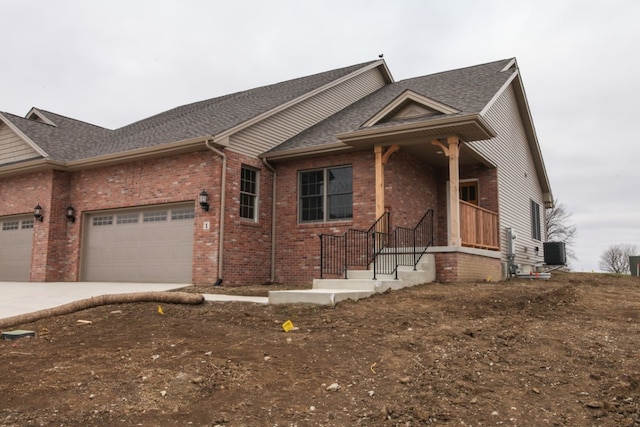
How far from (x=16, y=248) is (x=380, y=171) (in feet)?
41.2

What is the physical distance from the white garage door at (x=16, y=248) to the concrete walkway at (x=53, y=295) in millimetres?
2447

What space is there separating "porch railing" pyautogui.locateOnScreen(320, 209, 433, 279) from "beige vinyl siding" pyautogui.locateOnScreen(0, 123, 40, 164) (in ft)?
33.6

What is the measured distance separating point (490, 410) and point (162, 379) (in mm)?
2879

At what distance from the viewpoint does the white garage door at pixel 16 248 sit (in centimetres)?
1648

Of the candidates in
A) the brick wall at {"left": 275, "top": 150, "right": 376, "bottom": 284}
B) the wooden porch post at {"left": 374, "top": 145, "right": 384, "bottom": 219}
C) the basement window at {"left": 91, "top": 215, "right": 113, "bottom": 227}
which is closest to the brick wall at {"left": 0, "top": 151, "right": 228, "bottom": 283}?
the basement window at {"left": 91, "top": 215, "right": 113, "bottom": 227}

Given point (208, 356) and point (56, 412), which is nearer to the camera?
point (56, 412)

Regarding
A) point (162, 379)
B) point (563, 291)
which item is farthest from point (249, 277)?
point (162, 379)

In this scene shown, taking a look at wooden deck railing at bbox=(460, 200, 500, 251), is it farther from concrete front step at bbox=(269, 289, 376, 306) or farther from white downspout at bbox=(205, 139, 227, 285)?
white downspout at bbox=(205, 139, 227, 285)

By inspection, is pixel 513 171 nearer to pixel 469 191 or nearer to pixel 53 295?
pixel 469 191

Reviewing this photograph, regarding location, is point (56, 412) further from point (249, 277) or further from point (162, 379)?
point (249, 277)

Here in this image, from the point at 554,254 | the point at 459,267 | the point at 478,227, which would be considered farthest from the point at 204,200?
the point at 554,254

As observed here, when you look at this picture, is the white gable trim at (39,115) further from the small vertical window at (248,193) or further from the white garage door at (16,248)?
the small vertical window at (248,193)

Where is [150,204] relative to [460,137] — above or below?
below

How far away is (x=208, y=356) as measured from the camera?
5.45 meters
